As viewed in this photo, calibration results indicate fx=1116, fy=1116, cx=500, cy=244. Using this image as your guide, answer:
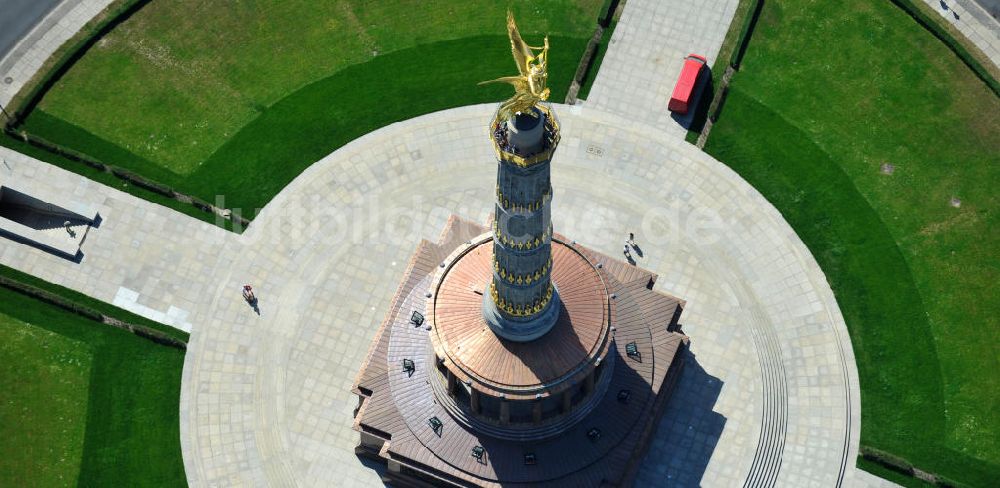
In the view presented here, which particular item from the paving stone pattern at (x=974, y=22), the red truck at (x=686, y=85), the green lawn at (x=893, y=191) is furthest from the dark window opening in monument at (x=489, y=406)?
the paving stone pattern at (x=974, y=22)

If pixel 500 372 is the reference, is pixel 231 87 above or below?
above

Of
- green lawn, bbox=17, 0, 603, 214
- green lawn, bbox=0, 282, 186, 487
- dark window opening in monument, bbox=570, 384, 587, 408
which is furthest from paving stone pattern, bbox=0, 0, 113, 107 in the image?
dark window opening in monument, bbox=570, 384, 587, 408

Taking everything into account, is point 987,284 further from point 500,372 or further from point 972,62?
point 500,372

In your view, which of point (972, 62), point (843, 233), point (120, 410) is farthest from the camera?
point (972, 62)

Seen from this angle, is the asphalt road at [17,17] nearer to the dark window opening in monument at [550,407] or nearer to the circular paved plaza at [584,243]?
the circular paved plaza at [584,243]

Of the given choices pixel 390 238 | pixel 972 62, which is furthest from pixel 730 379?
pixel 972 62

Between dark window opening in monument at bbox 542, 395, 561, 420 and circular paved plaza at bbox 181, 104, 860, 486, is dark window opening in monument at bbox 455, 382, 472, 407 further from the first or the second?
circular paved plaza at bbox 181, 104, 860, 486
